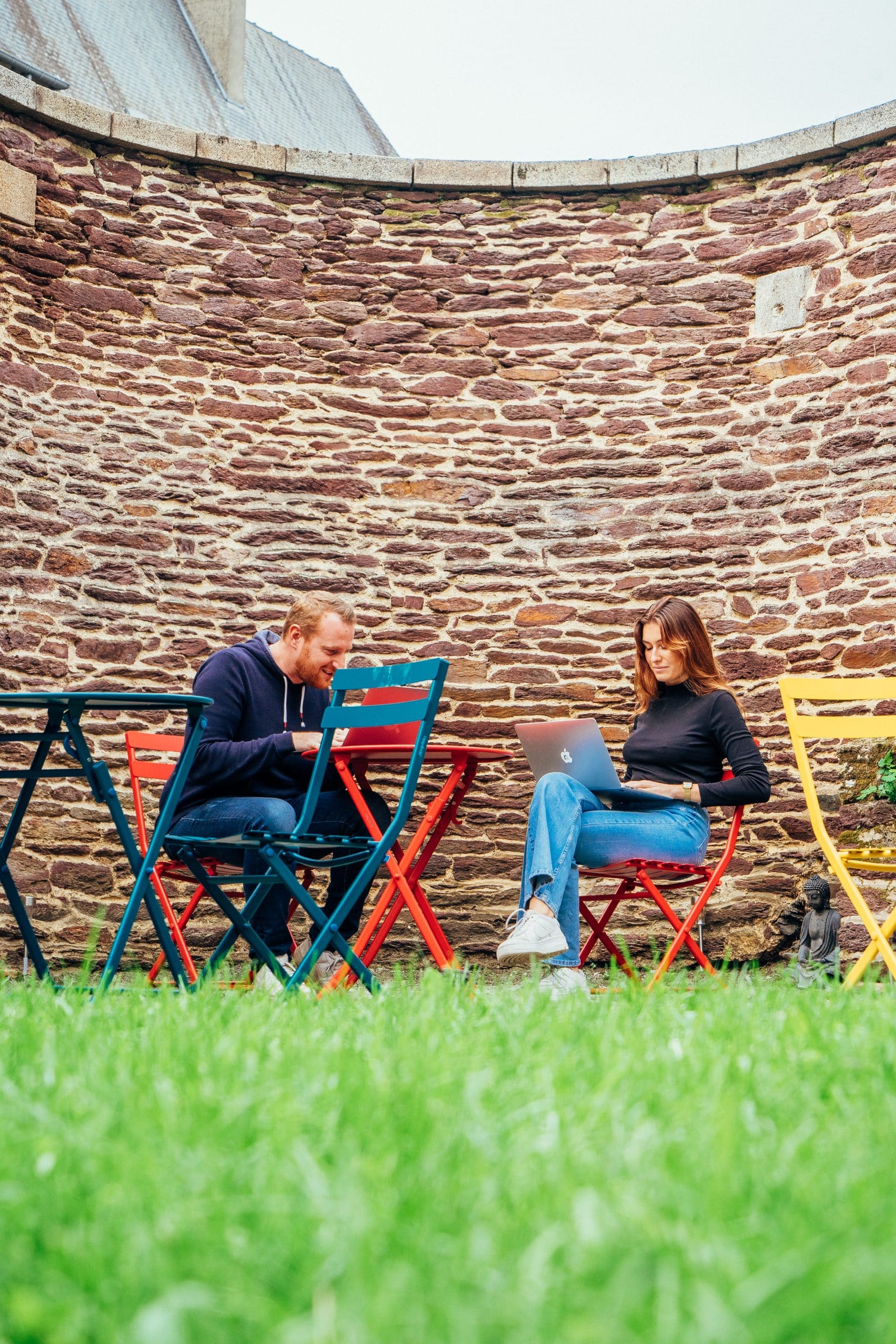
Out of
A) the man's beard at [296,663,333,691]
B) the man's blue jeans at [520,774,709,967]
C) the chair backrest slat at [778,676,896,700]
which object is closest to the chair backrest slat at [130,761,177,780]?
the man's beard at [296,663,333,691]

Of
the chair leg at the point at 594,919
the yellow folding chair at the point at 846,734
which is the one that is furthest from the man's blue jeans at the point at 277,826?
the yellow folding chair at the point at 846,734

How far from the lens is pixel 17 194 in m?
6.04

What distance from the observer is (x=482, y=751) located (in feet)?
12.6

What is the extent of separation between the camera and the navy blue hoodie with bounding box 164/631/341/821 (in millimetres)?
3689

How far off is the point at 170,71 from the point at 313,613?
11460mm

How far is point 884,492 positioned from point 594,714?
5.55 ft

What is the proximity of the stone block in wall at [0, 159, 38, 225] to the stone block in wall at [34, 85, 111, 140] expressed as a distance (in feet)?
1.08

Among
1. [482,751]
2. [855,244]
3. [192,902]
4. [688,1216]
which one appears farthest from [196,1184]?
[855,244]

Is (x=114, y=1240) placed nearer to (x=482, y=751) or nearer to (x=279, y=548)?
(x=482, y=751)

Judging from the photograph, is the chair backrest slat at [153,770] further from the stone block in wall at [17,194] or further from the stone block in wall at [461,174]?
the stone block in wall at [461,174]

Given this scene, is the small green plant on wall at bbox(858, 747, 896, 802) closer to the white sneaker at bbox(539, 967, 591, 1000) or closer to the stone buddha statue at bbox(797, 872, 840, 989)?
the stone buddha statue at bbox(797, 872, 840, 989)

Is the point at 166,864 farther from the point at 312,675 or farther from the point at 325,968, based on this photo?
the point at 312,675

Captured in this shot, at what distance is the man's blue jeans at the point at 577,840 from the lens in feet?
11.7

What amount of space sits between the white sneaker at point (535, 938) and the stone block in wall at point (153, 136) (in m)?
4.75
